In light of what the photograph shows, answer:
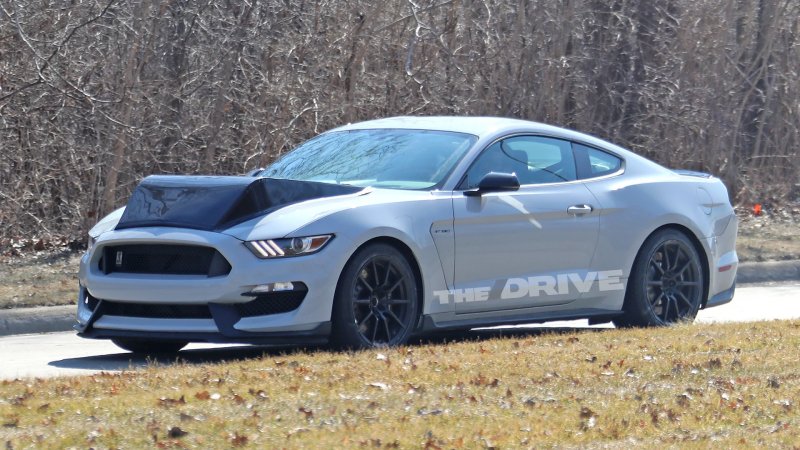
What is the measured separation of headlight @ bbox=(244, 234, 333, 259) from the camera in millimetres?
8477

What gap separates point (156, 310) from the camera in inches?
345

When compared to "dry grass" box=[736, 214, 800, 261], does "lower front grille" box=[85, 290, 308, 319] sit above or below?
above

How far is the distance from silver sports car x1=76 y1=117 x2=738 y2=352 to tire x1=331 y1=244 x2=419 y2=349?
0.01 metres

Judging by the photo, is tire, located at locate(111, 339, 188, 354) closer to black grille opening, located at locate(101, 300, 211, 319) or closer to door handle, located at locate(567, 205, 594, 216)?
black grille opening, located at locate(101, 300, 211, 319)

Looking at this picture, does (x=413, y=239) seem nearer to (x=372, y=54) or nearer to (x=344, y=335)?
(x=344, y=335)

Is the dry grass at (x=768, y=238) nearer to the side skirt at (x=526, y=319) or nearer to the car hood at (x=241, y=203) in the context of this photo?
the side skirt at (x=526, y=319)

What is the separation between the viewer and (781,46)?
74.8 ft

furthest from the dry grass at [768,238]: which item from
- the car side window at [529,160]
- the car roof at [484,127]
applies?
the car side window at [529,160]

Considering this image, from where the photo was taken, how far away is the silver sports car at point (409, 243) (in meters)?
8.55

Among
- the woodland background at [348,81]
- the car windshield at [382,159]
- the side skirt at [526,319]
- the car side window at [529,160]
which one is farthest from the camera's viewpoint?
the woodland background at [348,81]

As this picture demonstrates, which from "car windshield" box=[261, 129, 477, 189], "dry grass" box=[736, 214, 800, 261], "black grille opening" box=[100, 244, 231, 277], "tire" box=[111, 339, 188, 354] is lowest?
"dry grass" box=[736, 214, 800, 261]

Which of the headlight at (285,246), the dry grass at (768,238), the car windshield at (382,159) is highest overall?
the car windshield at (382,159)

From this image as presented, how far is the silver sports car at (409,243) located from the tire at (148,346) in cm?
1

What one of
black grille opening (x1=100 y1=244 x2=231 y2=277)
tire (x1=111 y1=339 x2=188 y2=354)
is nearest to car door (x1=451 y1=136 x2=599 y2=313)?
black grille opening (x1=100 y1=244 x2=231 y2=277)
